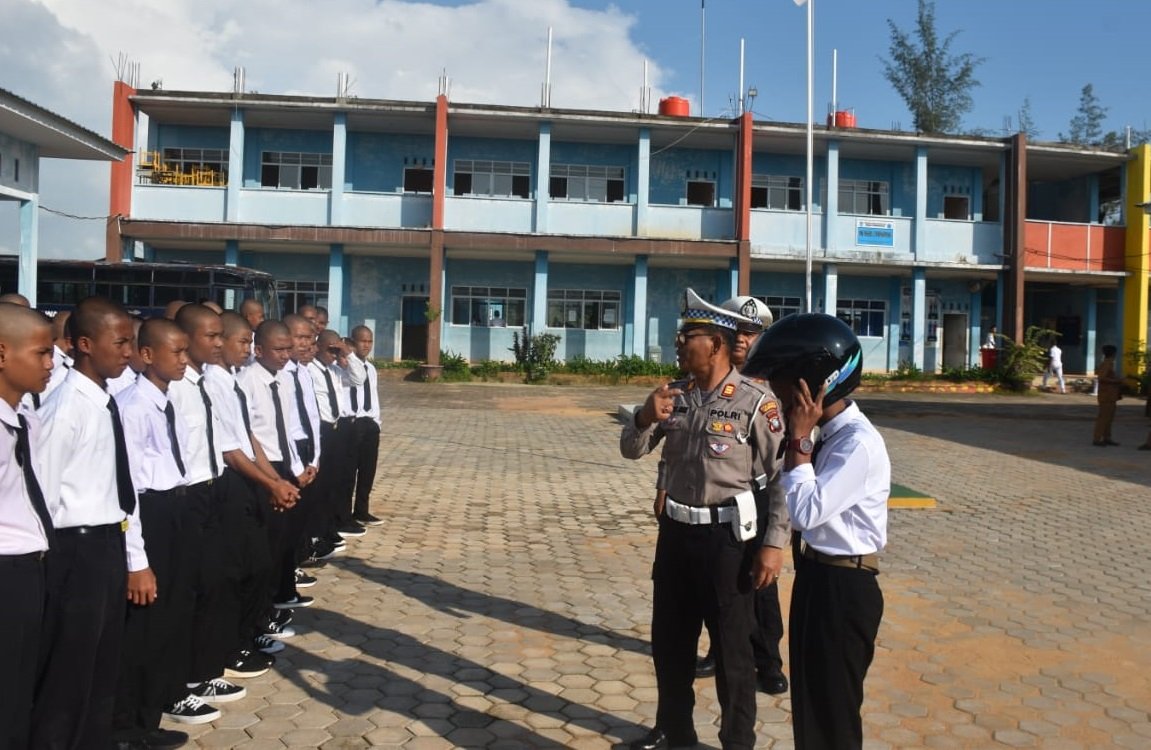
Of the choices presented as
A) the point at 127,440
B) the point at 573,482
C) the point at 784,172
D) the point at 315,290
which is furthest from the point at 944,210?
the point at 127,440

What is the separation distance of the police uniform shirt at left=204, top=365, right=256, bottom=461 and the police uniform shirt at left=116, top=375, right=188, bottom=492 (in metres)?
0.60

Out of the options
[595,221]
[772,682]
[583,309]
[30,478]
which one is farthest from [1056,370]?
[30,478]

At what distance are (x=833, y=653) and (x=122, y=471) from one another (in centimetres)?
251

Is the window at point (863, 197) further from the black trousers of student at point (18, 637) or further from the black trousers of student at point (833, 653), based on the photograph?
the black trousers of student at point (18, 637)

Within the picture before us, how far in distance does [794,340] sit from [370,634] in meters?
3.29

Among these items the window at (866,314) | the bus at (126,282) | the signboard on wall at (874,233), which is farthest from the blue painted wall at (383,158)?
the window at (866,314)

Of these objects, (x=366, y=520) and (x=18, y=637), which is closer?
(x=18, y=637)

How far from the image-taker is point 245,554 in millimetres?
4449

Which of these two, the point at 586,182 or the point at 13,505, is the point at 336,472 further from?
the point at 586,182

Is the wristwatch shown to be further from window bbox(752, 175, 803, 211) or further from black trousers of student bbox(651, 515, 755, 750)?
window bbox(752, 175, 803, 211)

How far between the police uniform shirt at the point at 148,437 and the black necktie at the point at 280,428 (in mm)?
1230

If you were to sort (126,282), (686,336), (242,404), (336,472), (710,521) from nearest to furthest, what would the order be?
(710,521), (686,336), (242,404), (336,472), (126,282)

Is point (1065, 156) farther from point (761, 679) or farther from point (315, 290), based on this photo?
point (761, 679)

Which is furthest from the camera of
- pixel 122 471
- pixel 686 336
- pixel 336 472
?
pixel 336 472
